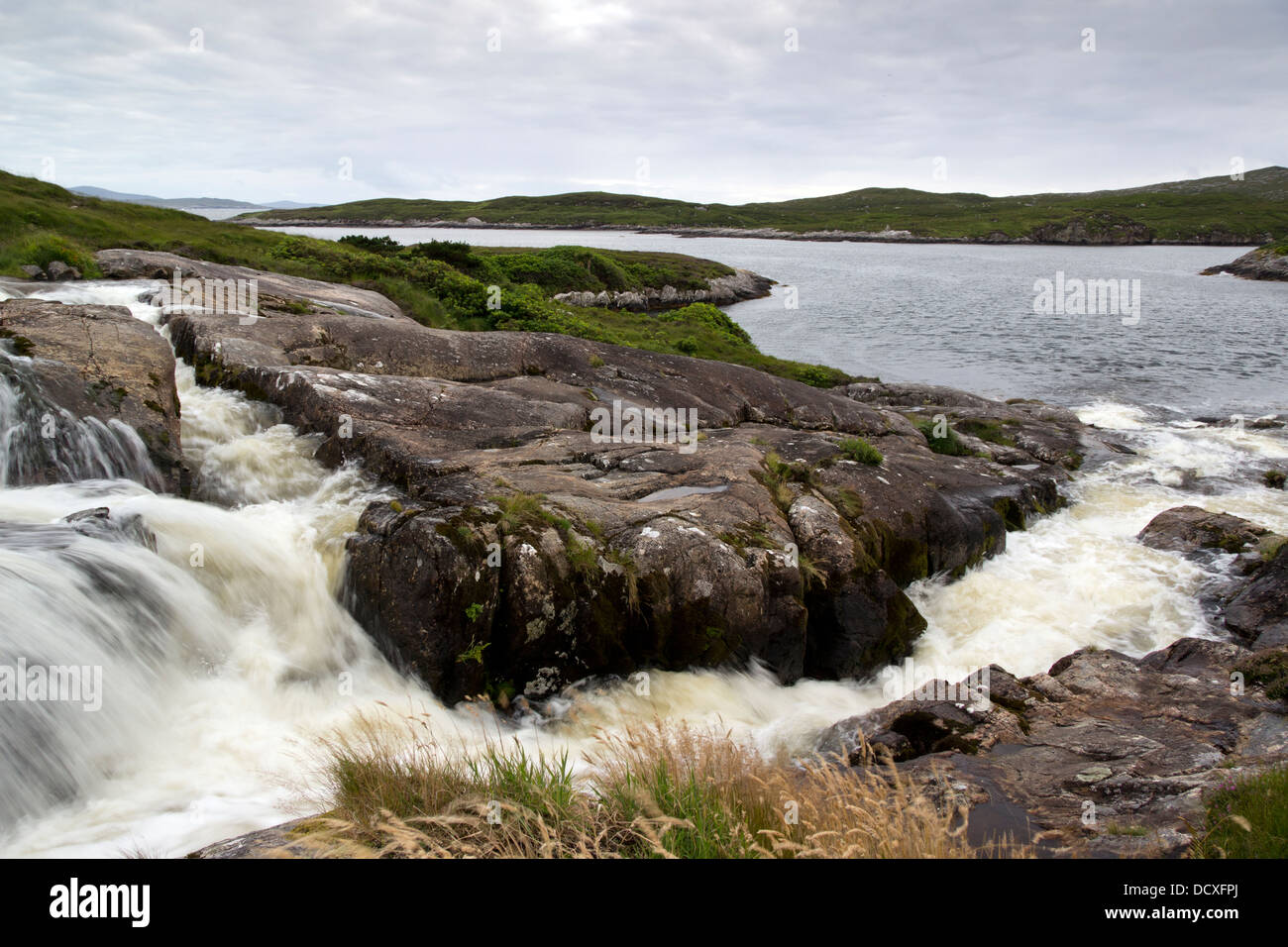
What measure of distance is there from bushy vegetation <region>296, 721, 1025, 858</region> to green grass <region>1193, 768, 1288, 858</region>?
1458 mm

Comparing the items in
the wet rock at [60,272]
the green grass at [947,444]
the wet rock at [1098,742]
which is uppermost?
the wet rock at [60,272]

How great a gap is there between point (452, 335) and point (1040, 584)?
1607 centimetres

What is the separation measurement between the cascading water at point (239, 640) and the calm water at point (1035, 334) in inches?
946

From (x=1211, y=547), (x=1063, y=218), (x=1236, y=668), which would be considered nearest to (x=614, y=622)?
(x=1236, y=668)

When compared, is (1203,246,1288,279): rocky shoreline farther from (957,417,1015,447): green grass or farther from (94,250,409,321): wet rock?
(94,250,409,321): wet rock

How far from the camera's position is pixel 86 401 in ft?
40.3

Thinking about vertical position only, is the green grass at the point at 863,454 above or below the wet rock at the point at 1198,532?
above

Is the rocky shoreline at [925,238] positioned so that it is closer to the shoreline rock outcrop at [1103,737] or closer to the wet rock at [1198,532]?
the wet rock at [1198,532]

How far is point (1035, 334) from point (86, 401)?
60.2 meters

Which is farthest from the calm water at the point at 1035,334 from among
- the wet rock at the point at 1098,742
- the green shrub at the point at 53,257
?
the wet rock at the point at 1098,742

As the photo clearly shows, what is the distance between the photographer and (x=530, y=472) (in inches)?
520

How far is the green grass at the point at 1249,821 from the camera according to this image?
4781 mm

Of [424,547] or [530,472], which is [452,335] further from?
[424,547]
